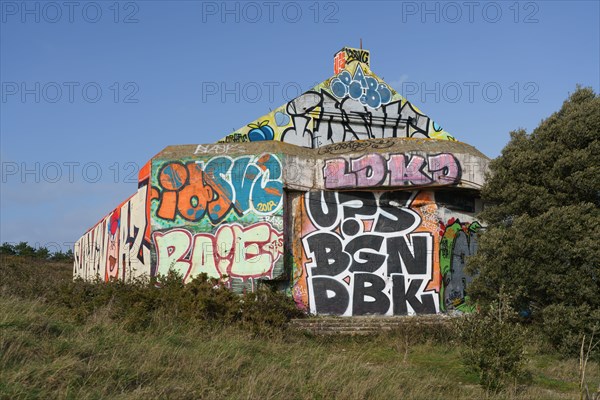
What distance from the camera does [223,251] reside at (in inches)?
583

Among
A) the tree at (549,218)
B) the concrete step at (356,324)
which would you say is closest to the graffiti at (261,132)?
the concrete step at (356,324)

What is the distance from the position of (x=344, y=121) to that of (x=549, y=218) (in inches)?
437

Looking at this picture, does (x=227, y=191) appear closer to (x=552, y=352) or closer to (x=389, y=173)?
(x=389, y=173)

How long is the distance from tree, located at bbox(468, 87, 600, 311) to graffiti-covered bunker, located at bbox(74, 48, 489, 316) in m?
2.21

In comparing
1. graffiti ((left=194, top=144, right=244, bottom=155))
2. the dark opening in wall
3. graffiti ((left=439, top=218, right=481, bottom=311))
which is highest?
graffiti ((left=194, top=144, right=244, bottom=155))

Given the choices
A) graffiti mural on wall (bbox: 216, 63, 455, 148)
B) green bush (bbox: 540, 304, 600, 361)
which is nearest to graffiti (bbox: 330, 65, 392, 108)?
graffiti mural on wall (bbox: 216, 63, 455, 148)

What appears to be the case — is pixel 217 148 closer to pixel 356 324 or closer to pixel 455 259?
pixel 356 324

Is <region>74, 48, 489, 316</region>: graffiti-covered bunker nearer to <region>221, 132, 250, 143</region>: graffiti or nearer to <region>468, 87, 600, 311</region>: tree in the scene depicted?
<region>468, 87, 600, 311</region>: tree

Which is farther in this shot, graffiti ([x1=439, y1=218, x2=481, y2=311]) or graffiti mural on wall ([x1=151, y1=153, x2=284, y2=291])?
graffiti ([x1=439, y1=218, x2=481, y2=311])

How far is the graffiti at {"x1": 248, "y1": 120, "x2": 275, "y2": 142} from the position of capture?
2034cm

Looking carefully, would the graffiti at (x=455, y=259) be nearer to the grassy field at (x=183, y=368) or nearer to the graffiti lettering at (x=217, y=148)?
the grassy field at (x=183, y=368)

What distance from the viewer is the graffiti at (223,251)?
14562mm

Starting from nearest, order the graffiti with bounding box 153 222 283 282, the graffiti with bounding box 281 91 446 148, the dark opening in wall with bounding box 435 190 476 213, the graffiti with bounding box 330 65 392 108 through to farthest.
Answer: the graffiti with bounding box 153 222 283 282 < the dark opening in wall with bounding box 435 190 476 213 < the graffiti with bounding box 281 91 446 148 < the graffiti with bounding box 330 65 392 108

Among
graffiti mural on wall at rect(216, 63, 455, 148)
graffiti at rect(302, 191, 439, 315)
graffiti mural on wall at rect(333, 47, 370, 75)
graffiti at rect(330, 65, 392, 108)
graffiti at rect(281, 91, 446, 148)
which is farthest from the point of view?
graffiti mural on wall at rect(333, 47, 370, 75)
